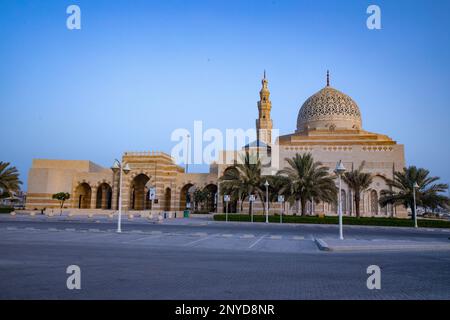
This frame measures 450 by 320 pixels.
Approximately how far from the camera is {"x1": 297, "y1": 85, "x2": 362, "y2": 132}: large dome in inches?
1789

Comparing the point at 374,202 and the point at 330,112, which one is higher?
the point at 330,112

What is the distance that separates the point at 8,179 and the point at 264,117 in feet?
101

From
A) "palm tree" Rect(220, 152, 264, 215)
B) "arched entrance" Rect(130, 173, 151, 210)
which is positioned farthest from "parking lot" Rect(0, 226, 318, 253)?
"arched entrance" Rect(130, 173, 151, 210)

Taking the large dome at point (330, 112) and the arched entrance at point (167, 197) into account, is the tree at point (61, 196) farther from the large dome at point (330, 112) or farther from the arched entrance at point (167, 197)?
the large dome at point (330, 112)

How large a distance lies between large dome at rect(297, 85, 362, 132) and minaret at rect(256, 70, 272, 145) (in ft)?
14.9

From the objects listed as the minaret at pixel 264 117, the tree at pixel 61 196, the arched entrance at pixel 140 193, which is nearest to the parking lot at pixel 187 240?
the tree at pixel 61 196

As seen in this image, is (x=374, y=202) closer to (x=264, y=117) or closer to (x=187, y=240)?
(x=264, y=117)

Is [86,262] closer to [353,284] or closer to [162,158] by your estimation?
[353,284]

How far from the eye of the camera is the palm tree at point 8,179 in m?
38.0

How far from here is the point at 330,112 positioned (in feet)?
150

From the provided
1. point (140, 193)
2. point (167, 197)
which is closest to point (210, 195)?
point (167, 197)

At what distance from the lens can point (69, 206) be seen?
44.6 m

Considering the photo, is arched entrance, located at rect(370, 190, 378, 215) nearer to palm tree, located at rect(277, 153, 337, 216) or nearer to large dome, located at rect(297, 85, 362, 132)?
Result: large dome, located at rect(297, 85, 362, 132)

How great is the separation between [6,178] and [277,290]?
131 ft
